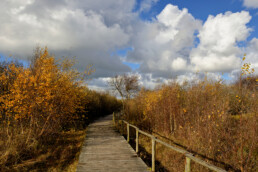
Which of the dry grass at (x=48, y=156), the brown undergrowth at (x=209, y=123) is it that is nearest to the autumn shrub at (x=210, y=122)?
the brown undergrowth at (x=209, y=123)

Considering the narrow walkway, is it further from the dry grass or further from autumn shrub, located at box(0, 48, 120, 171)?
autumn shrub, located at box(0, 48, 120, 171)

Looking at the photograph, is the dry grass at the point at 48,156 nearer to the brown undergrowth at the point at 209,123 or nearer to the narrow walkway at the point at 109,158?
the narrow walkway at the point at 109,158

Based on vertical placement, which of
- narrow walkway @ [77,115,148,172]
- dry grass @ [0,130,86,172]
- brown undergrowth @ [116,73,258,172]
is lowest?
dry grass @ [0,130,86,172]

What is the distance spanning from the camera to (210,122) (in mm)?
6828

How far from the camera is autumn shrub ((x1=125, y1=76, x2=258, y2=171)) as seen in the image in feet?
19.8

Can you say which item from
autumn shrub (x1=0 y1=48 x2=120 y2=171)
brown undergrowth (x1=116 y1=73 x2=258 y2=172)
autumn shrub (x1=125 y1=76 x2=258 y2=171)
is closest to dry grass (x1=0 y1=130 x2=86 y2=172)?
autumn shrub (x1=0 y1=48 x2=120 y2=171)

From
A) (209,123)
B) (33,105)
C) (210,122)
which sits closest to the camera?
(209,123)

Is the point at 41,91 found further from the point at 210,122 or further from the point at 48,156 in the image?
the point at 210,122

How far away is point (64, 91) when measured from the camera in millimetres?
9383

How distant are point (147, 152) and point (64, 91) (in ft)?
18.5

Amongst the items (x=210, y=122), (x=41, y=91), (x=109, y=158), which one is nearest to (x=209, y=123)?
(x=210, y=122)

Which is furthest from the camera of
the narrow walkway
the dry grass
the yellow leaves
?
the yellow leaves

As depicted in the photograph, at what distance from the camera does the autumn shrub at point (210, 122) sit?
604 cm

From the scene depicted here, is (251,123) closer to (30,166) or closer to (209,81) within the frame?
(209,81)
